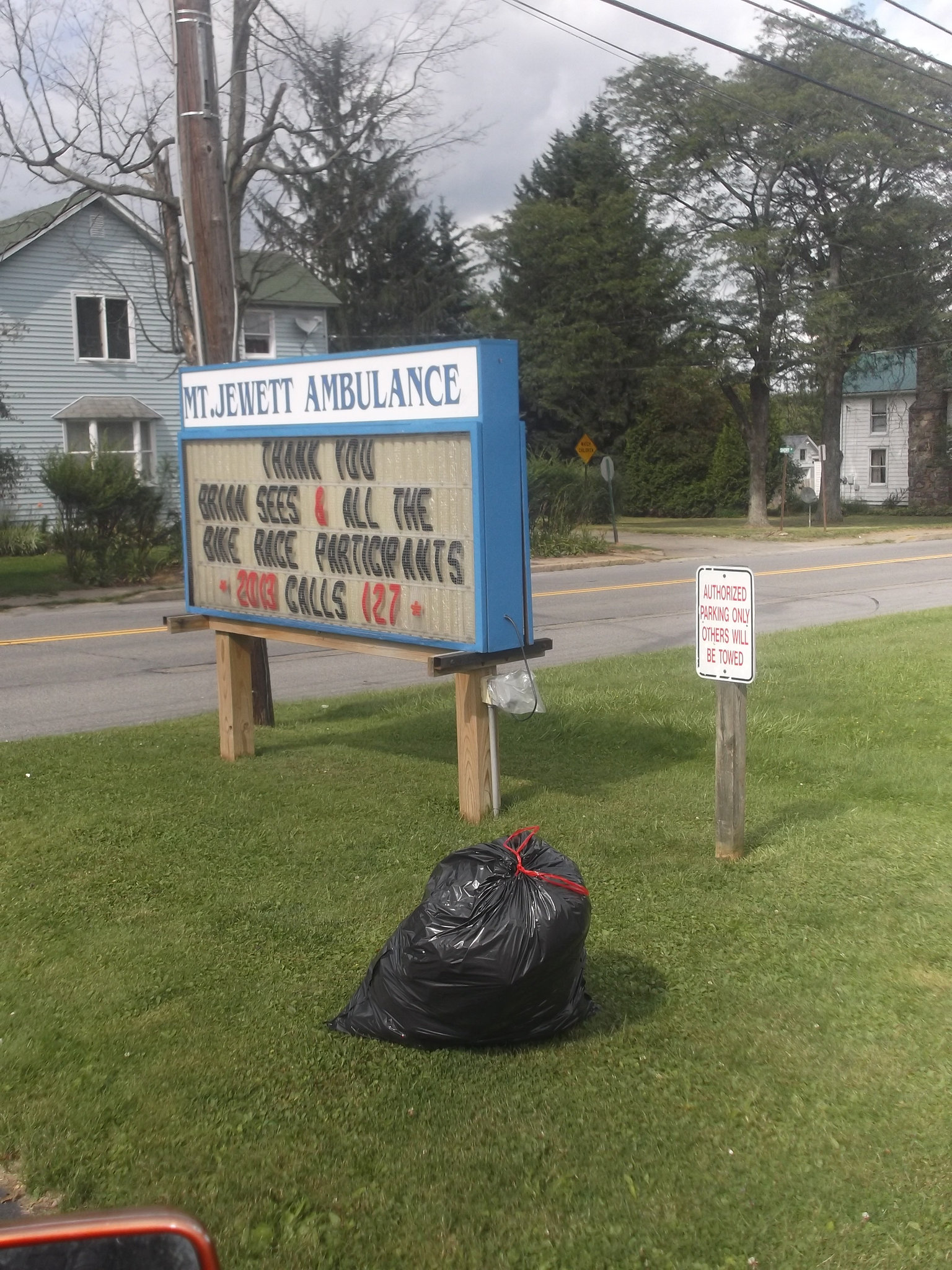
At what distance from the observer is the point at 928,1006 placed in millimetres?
A: 4254

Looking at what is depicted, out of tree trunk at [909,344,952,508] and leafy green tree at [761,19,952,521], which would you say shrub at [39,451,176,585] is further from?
tree trunk at [909,344,952,508]

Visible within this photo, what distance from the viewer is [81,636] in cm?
1533

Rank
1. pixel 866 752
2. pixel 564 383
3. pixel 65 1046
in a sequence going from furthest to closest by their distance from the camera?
pixel 564 383, pixel 866 752, pixel 65 1046

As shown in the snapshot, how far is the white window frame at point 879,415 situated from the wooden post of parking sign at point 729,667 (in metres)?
50.4

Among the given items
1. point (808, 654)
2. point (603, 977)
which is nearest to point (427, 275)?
point (808, 654)

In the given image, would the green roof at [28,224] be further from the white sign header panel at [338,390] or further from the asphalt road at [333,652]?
the white sign header panel at [338,390]

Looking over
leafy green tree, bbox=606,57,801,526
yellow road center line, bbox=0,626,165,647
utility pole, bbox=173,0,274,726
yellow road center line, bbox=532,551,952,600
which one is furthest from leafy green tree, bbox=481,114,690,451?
utility pole, bbox=173,0,274,726

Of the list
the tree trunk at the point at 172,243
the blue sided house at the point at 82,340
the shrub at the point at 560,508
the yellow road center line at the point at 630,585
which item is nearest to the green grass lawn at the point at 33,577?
the blue sided house at the point at 82,340

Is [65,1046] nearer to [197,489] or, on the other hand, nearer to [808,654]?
[197,489]

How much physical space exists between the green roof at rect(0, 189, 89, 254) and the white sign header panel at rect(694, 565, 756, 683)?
1102 inches

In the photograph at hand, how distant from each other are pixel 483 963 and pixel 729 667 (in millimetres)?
2244

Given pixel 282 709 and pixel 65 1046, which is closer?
pixel 65 1046

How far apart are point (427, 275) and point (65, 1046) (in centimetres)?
4932

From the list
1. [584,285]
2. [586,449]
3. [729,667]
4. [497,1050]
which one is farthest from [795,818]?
[584,285]
